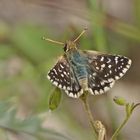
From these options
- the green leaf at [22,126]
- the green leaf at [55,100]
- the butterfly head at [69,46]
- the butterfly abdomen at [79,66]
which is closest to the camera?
the green leaf at [55,100]

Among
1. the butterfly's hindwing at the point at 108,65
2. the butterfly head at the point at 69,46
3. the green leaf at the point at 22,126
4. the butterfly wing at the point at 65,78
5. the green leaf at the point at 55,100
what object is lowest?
the green leaf at the point at 22,126

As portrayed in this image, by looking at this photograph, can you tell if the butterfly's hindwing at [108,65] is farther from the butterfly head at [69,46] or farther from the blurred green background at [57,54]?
the blurred green background at [57,54]

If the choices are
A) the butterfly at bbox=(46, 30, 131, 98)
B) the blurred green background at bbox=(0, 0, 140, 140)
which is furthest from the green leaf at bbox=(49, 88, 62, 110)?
the blurred green background at bbox=(0, 0, 140, 140)

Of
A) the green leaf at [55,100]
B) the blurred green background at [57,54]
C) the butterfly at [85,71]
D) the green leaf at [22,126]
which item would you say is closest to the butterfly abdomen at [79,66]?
the butterfly at [85,71]

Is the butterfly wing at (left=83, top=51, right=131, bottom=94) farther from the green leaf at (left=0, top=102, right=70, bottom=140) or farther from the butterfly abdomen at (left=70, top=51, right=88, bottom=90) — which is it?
the green leaf at (left=0, top=102, right=70, bottom=140)

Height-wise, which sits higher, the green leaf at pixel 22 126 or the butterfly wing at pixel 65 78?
the butterfly wing at pixel 65 78

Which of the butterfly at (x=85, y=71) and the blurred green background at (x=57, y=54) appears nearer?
the butterfly at (x=85, y=71)

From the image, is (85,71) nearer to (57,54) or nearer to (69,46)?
(69,46)

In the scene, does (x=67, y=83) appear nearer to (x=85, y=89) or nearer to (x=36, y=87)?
(x=85, y=89)

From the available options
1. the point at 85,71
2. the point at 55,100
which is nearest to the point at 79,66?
the point at 85,71

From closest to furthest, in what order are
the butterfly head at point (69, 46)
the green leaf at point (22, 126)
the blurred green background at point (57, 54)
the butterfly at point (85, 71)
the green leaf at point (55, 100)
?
the green leaf at point (55, 100) → the butterfly at point (85, 71) → the butterfly head at point (69, 46) → the green leaf at point (22, 126) → the blurred green background at point (57, 54)
